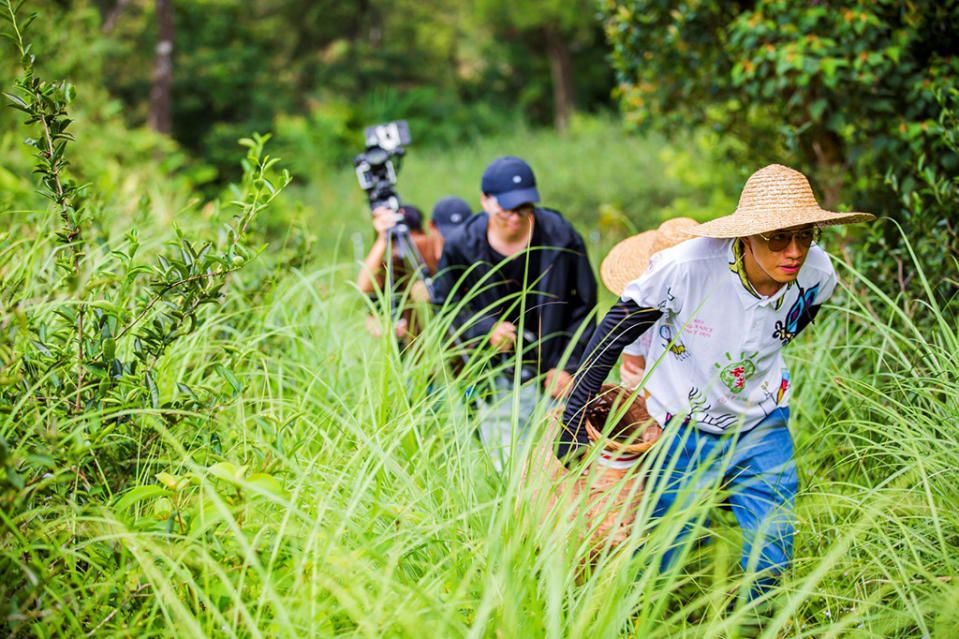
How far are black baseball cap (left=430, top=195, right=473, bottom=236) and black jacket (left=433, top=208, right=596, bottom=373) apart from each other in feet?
3.42

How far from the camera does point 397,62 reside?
2092 cm

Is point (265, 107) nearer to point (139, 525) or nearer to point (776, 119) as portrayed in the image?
point (776, 119)

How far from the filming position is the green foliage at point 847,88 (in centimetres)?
343

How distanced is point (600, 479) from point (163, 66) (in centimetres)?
1178

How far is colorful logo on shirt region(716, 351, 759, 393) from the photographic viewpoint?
2.25 m

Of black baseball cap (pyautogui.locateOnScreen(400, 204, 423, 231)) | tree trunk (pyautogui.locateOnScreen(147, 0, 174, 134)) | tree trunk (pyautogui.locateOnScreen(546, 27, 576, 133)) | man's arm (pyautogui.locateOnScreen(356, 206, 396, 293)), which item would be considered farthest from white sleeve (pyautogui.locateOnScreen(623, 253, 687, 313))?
tree trunk (pyautogui.locateOnScreen(546, 27, 576, 133))

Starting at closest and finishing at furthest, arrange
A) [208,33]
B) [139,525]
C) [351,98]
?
[139,525], [208,33], [351,98]

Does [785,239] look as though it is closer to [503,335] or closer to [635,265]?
[635,265]

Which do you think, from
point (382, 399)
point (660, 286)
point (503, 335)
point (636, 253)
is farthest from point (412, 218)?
point (660, 286)

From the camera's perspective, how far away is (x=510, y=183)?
3.21 metres

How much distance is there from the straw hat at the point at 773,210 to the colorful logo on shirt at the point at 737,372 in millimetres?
389

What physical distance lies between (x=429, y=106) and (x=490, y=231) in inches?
676

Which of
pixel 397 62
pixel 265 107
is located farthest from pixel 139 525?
pixel 397 62

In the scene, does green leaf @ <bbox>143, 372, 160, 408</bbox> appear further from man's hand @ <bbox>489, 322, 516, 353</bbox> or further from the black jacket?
the black jacket
